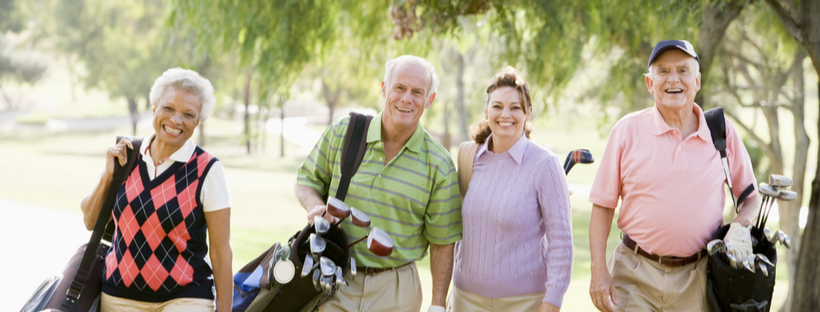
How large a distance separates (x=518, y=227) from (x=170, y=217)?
1.50m

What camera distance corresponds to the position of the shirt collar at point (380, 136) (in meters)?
3.39

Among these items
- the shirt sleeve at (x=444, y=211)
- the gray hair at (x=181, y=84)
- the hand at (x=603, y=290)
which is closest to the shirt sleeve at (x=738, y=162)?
the hand at (x=603, y=290)

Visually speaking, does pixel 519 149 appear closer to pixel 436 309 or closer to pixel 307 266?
pixel 436 309

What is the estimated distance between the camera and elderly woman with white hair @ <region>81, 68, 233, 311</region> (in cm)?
302

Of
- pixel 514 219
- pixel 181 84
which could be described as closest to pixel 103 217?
pixel 181 84

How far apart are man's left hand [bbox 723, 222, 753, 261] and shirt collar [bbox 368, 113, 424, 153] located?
4.65 ft

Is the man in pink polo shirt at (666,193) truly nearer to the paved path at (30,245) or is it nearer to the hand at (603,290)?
the hand at (603,290)

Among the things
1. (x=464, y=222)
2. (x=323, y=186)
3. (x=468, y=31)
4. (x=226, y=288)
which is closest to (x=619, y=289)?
(x=464, y=222)

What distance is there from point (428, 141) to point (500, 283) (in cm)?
73

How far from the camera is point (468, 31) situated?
7922 mm

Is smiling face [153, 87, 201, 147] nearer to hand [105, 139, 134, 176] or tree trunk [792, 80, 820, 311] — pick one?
hand [105, 139, 134, 176]

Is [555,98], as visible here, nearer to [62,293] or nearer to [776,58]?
[62,293]

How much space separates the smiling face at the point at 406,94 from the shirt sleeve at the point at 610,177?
94 cm

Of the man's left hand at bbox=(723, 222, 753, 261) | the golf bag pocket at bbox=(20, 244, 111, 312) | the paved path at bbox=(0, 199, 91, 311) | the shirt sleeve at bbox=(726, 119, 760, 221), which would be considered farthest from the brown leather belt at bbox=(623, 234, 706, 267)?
the paved path at bbox=(0, 199, 91, 311)
